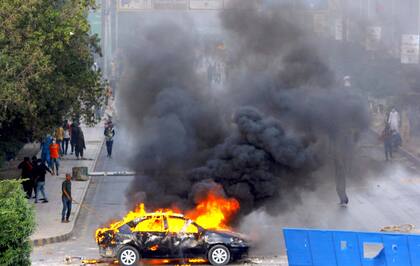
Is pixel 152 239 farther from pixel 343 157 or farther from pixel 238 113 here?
pixel 343 157

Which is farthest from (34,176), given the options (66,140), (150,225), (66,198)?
(66,140)

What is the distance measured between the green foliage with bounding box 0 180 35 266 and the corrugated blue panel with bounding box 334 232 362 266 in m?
6.80

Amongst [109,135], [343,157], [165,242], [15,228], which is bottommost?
[109,135]

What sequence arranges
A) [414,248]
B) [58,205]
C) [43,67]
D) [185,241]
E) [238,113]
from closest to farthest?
[414,248]
[185,241]
[238,113]
[43,67]
[58,205]

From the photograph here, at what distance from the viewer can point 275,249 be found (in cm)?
2159

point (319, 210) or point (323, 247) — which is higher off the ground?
point (323, 247)

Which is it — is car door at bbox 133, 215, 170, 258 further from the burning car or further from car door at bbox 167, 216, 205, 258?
car door at bbox 167, 216, 205, 258

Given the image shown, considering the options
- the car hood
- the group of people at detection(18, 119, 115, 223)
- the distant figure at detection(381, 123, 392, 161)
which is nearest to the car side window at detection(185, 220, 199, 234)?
the car hood

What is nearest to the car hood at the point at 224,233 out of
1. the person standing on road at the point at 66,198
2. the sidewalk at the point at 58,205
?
the sidewalk at the point at 58,205

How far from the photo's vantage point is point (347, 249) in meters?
18.9

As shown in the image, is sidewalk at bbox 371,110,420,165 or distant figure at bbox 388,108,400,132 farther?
distant figure at bbox 388,108,400,132

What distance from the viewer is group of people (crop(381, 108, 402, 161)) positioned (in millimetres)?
34312

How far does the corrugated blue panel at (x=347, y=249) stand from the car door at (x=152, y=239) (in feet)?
10.8

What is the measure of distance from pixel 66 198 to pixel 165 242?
5.69m
